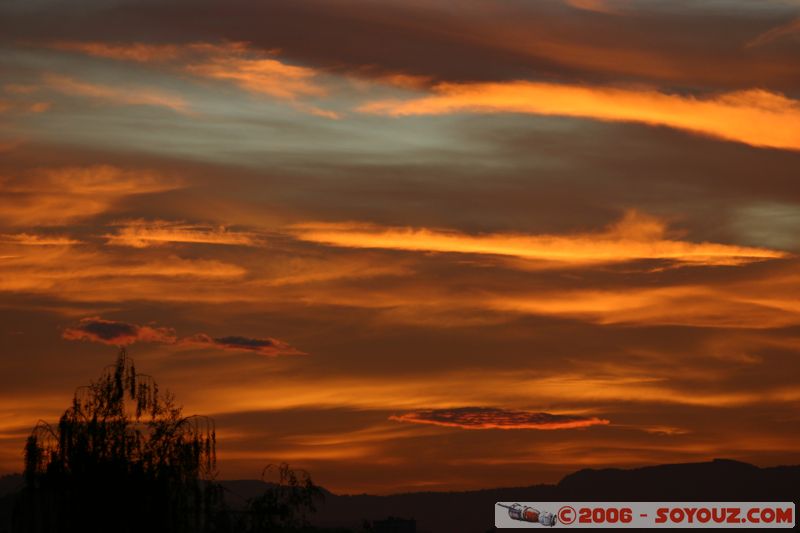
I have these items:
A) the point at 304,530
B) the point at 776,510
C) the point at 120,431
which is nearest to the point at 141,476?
the point at 120,431

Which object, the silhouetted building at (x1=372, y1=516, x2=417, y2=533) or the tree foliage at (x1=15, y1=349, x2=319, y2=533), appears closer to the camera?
the tree foliage at (x1=15, y1=349, x2=319, y2=533)

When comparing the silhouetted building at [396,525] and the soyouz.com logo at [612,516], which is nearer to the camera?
the soyouz.com logo at [612,516]

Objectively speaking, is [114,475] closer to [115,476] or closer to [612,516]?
[115,476]

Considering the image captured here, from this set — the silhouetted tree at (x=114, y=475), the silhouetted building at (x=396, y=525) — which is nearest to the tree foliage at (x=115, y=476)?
the silhouetted tree at (x=114, y=475)

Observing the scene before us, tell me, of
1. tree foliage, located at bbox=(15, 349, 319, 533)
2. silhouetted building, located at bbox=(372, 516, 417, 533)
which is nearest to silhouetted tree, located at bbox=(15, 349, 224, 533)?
tree foliage, located at bbox=(15, 349, 319, 533)

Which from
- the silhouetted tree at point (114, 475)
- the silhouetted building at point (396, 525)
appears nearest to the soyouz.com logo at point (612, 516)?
the silhouetted tree at point (114, 475)

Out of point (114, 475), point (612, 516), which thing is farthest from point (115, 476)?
point (612, 516)

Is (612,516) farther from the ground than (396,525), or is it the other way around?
(612,516)

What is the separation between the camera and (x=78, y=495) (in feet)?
134

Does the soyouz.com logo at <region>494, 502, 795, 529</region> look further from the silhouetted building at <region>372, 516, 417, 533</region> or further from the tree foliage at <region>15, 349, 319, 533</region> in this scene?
the silhouetted building at <region>372, 516, 417, 533</region>

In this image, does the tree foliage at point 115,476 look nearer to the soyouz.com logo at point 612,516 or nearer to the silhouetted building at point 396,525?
the soyouz.com logo at point 612,516

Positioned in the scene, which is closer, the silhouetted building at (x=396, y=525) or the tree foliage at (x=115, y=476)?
the tree foliage at (x=115, y=476)

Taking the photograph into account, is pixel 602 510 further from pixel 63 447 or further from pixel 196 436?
pixel 63 447

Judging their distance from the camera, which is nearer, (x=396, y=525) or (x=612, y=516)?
(x=612, y=516)
